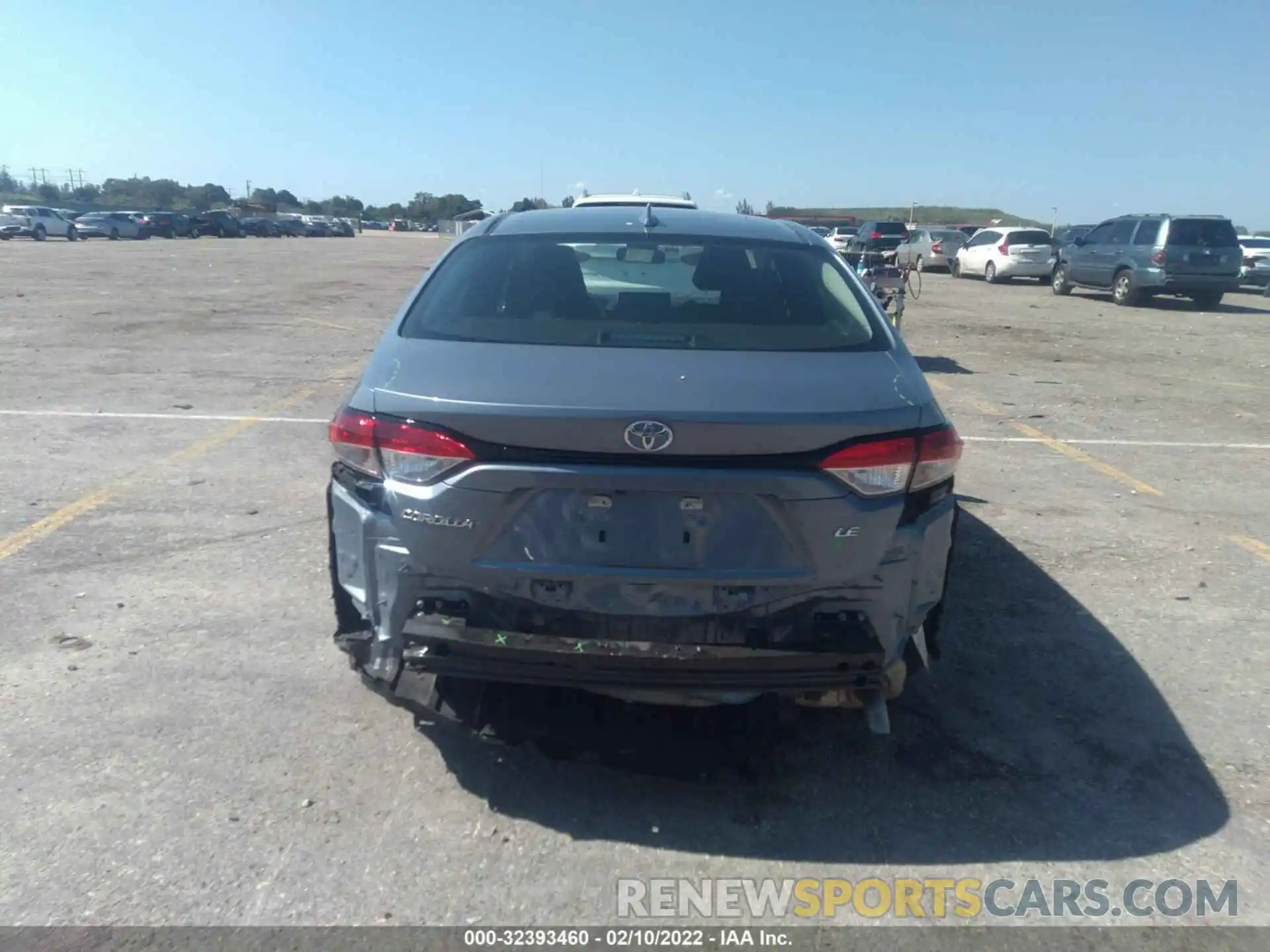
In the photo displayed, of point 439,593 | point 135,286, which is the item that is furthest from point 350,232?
point 439,593

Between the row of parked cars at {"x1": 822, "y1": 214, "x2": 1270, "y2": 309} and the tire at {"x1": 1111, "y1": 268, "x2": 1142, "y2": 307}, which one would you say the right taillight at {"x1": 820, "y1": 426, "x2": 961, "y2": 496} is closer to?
the row of parked cars at {"x1": 822, "y1": 214, "x2": 1270, "y2": 309}

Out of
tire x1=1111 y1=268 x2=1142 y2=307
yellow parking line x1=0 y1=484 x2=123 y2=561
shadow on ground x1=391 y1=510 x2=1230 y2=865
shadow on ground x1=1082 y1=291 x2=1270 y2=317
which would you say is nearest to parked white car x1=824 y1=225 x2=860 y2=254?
shadow on ground x1=1082 y1=291 x2=1270 y2=317

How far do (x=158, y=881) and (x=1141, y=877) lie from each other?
2.72 m

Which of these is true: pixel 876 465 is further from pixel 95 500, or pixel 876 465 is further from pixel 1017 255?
pixel 1017 255

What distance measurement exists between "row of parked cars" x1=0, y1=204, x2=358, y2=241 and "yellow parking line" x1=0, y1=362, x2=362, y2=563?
48121mm

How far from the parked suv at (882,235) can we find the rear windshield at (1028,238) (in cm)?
302

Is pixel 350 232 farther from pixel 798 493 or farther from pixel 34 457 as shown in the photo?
pixel 798 493

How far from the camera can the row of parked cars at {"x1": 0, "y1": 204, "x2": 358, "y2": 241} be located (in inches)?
1941

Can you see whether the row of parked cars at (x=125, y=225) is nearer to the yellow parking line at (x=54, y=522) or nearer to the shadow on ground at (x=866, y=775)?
the yellow parking line at (x=54, y=522)

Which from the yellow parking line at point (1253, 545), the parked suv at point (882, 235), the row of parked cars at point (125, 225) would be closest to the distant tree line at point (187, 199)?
the row of parked cars at point (125, 225)

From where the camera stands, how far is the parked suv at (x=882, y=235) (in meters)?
28.6

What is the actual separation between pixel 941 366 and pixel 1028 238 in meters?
19.1

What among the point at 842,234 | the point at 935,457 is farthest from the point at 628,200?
the point at 842,234

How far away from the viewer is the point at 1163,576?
5559mm
